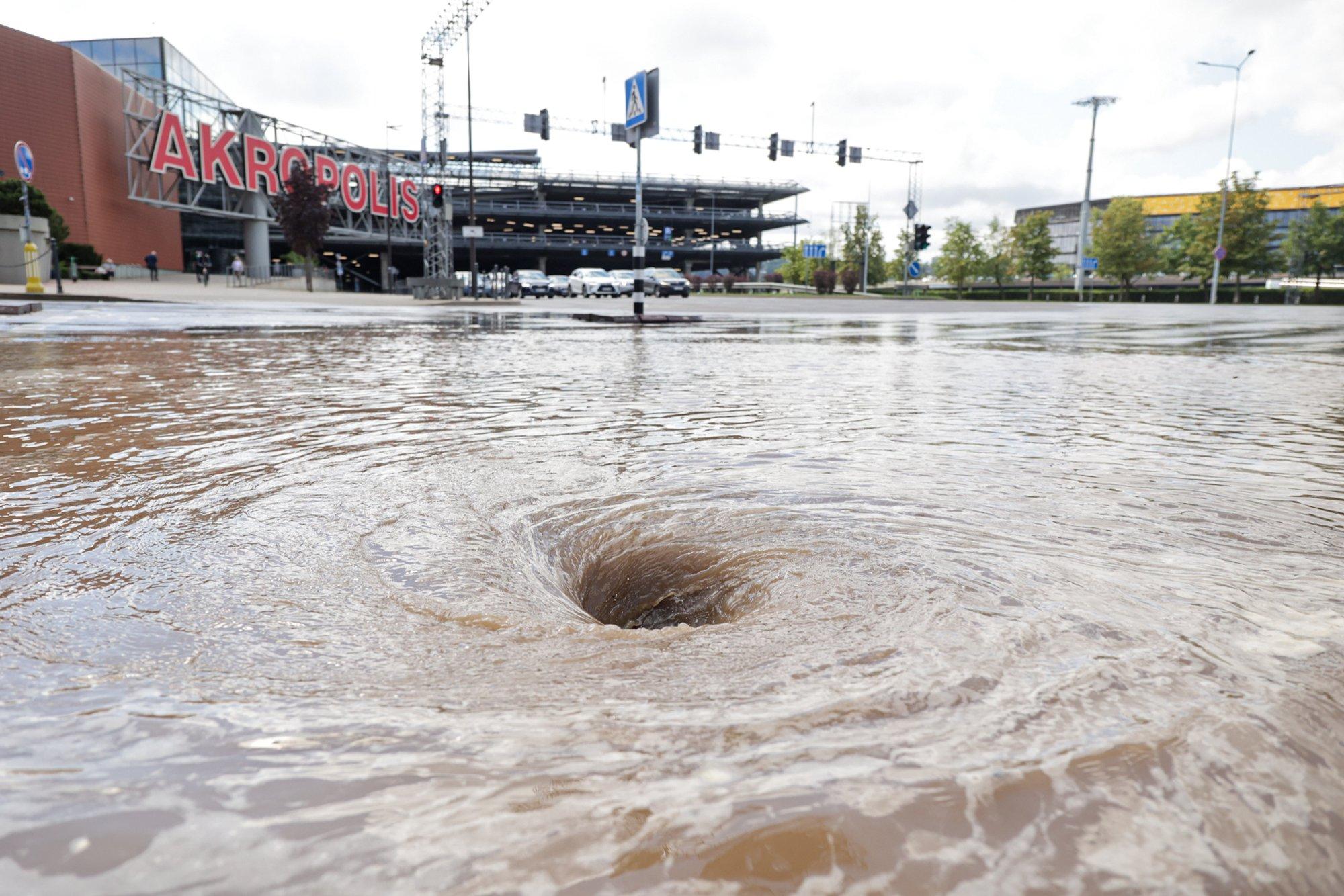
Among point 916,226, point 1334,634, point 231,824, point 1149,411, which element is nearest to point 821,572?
point 1334,634

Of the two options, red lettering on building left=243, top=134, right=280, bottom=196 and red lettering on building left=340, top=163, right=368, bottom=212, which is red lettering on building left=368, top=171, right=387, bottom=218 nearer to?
red lettering on building left=340, top=163, right=368, bottom=212

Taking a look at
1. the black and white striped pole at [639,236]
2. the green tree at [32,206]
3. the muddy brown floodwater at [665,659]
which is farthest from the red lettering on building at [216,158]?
the muddy brown floodwater at [665,659]

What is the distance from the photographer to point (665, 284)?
147ft

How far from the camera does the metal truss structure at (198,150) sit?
3922 centimetres

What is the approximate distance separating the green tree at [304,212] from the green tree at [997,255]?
50256 millimetres

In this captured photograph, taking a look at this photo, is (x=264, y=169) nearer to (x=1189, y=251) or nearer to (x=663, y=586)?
(x=663, y=586)

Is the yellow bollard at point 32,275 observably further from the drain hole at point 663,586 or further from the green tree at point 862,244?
the green tree at point 862,244

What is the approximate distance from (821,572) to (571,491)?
1366mm

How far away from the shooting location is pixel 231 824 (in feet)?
4.56

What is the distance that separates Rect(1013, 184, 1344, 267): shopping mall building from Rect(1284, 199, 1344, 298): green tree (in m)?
10.0

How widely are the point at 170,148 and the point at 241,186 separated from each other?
4.57 m

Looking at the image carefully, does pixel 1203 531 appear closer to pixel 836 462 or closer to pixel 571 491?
pixel 836 462

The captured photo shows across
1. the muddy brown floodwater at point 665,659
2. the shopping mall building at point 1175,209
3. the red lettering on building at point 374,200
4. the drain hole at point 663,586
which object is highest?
the shopping mall building at point 1175,209

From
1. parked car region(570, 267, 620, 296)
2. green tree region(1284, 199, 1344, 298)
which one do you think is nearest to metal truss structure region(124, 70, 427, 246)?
parked car region(570, 267, 620, 296)
